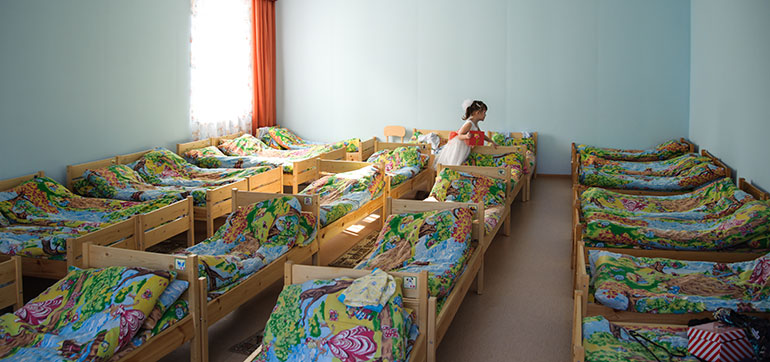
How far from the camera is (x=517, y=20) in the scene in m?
7.60

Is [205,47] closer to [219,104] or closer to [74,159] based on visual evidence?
[219,104]

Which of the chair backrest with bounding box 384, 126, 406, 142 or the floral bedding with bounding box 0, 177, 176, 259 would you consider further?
the chair backrest with bounding box 384, 126, 406, 142

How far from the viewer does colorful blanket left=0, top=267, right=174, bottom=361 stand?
7.53 ft

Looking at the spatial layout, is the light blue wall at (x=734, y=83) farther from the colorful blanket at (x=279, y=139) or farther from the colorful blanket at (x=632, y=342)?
the colorful blanket at (x=279, y=139)

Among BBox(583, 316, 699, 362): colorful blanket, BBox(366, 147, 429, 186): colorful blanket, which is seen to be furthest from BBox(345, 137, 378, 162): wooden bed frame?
BBox(583, 316, 699, 362): colorful blanket

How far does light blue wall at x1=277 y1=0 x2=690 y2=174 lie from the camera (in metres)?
7.23

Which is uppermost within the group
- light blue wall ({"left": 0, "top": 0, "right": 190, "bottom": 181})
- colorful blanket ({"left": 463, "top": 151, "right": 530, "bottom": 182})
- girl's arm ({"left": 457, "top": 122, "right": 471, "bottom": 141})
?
light blue wall ({"left": 0, "top": 0, "right": 190, "bottom": 181})

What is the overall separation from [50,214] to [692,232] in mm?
4333

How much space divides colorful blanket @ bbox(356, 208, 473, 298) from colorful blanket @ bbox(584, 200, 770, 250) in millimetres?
778

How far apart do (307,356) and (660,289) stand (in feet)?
5.57

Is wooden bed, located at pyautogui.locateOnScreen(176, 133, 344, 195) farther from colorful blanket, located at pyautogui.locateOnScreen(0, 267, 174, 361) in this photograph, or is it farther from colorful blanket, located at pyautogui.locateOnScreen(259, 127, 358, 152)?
colorful blanket, located at pyautogui.locateOnScreen(0, 267, 174, 361)

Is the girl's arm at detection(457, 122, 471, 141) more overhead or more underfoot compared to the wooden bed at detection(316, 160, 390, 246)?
more overhead

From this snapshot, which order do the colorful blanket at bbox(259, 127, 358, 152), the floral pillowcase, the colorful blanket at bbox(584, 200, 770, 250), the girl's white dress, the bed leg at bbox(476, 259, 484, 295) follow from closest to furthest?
A: 1. the colorful blanket at bbox(584, 200, 770, 250)
2. the bed leg at bbox(476, 259, 484, 295)
3. the girl's white dress
4. the floral pillowcase
5. the colorful blanket at bbox(259, 127, 358, 152)

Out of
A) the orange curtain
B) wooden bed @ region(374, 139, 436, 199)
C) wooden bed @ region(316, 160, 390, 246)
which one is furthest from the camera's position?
the orange curtain
